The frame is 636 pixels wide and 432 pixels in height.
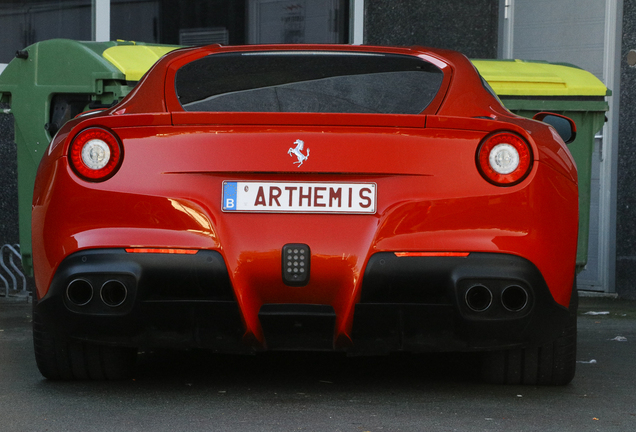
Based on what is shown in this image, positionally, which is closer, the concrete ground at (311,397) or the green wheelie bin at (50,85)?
the concrete ground at (311,397)

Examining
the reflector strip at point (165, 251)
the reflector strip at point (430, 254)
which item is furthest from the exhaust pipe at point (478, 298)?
the reflector strip at point (165, 251)

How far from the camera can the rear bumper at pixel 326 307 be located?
3.28m

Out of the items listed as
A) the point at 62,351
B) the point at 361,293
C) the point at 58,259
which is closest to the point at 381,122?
the point at 361,293

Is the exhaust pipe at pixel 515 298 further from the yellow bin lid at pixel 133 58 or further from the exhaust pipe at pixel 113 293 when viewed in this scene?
the yellow bin lid at pixel 133 58

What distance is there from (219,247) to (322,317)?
39cm

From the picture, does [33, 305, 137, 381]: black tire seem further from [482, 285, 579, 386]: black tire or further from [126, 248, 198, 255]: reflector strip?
[482, 285, 579, 386]: black tire

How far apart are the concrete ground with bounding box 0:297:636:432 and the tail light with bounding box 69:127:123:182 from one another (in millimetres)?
782

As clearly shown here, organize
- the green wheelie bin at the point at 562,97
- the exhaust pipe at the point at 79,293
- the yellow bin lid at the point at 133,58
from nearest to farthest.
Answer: the exhaust pipe at the point at 79,293 < the yellow bin lid at the point at 133,58 < the green wheelie bin at the point at 562,97

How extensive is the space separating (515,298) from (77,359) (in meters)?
1.63

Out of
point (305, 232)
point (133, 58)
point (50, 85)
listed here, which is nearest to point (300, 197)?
point (305, 232)

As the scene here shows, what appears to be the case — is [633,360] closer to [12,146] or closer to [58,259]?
[58,259]

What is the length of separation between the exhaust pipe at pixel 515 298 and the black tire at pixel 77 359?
1.48 metres

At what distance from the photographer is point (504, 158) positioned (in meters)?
3.38

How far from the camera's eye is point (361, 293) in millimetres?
3281
